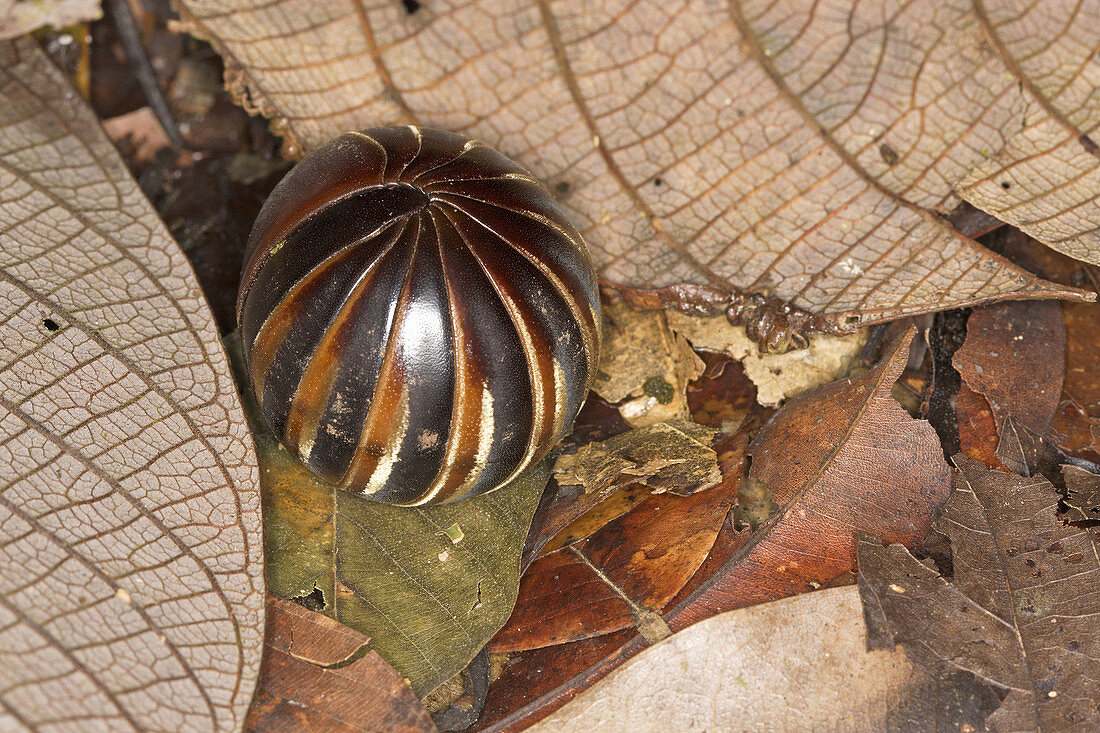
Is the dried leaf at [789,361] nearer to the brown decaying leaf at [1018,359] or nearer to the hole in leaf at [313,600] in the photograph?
the brown decaying leaf at [1018,359]

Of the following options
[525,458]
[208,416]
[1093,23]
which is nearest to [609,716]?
[525,458]

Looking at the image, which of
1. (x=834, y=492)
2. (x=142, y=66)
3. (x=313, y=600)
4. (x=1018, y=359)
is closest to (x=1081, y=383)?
(x=1018, y=359)

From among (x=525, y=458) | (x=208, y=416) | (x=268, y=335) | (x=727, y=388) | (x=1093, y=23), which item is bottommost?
(x=727, y=388)

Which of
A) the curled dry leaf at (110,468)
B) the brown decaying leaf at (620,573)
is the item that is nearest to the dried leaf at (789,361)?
the brown decaying leaf at (620,573)

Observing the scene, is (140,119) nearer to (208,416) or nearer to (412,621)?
(208,416)

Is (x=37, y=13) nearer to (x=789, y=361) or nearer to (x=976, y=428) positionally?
(x=789, y=361)
